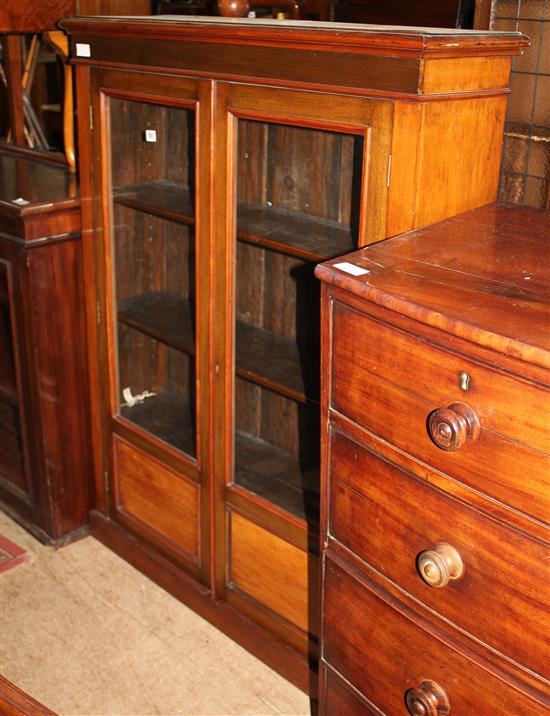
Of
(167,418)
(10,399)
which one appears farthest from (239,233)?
(10,399)

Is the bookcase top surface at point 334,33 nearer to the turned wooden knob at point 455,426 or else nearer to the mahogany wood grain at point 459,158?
the mahogany wood grain at point 459,158

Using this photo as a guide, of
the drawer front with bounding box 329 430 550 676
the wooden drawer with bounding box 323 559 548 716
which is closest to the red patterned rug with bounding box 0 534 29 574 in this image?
the wooden drawer with bounding box 323 559 548 716

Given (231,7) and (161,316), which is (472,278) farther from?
(161,316)

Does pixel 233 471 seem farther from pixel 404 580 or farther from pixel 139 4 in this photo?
pixel 139 4

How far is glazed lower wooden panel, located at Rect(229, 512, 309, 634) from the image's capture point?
7.20 ft

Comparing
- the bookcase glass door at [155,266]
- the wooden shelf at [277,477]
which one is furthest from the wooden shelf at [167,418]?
the wooden shelf at [277,477]

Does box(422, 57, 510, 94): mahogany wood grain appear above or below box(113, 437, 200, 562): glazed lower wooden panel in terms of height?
above

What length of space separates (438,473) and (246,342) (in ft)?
3.71

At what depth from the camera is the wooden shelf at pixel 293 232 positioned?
200 cm

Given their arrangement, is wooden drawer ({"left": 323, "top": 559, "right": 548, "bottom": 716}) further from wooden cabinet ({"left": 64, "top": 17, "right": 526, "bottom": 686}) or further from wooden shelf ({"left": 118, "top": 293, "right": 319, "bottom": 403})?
wooden shelf ({"left": 118, "top": 293, "right": 319, "bottom": 403})

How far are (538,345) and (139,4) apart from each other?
7.25 ft

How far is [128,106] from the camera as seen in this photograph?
2.33 m

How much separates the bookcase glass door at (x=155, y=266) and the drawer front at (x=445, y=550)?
104 cm

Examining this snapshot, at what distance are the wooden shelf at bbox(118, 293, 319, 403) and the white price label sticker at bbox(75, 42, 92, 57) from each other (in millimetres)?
698
